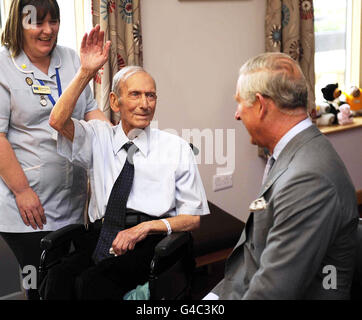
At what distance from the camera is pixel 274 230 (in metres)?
1.39

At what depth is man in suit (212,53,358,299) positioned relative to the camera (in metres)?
1.34

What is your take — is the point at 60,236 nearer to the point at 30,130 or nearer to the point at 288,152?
the point at 30,130

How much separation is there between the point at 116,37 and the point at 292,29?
1.34 meters

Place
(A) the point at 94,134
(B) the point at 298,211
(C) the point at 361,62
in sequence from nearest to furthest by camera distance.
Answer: (B) the point at 298,211 → (A) the point at 94,134 → (C) the point at 361,62

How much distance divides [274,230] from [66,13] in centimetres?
208

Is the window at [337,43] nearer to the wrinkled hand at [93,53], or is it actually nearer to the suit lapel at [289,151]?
the wrinkled hand at [93,53]

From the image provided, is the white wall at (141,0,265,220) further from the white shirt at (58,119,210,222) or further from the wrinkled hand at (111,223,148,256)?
the wrinkled hand at (111,223,148,256)

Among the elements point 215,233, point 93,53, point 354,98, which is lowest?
point 215,233

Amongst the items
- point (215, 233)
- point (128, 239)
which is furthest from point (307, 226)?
point (215, 233)

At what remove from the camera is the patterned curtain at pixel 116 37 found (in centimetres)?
282

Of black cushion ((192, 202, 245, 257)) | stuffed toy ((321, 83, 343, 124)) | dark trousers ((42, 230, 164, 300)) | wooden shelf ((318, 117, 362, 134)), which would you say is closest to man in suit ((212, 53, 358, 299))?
dark trousers ((42, 230, 164, 300))

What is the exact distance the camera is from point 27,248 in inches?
85.4

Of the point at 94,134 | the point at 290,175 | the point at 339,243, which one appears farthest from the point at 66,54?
the point at 339,243

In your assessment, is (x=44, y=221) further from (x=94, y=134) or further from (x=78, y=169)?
(x=94, y=134)
